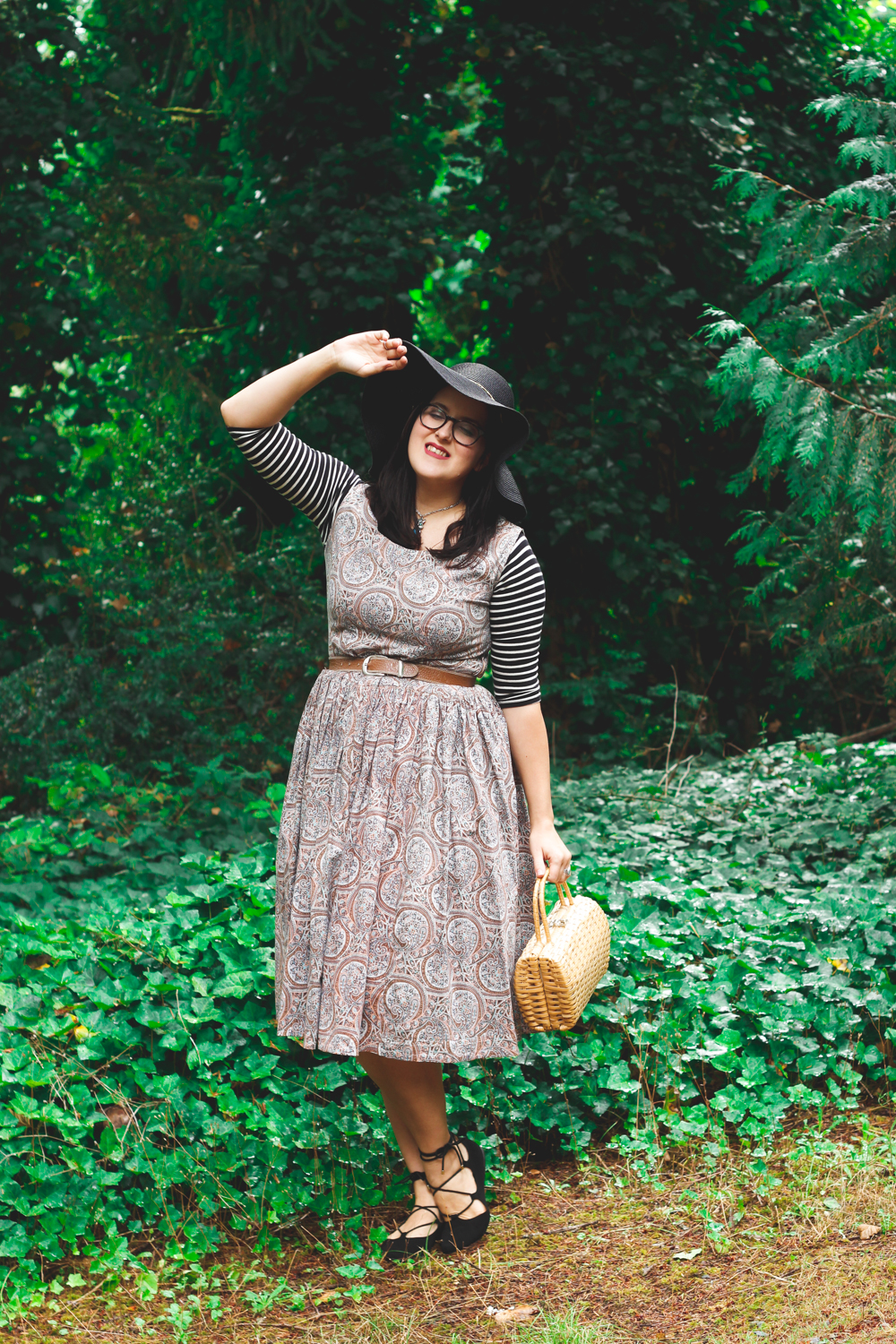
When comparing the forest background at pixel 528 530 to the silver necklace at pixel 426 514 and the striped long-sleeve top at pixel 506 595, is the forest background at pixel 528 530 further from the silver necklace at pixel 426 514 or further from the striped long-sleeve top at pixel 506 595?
the silver necklace at pixel 426 514

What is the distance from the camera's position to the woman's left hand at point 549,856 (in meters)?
2.52

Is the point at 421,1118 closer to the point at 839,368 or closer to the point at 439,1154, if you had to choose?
the point at 439,1154

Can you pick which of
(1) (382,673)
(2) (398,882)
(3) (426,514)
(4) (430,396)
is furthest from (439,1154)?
(4) (430,396)

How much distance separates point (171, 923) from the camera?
10.8ft

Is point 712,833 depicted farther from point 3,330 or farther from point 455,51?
point 455,51

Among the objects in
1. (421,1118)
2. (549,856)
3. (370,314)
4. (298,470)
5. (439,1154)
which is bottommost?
(439,1154)

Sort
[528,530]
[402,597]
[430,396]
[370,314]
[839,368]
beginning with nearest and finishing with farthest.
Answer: [402,597], [430,396], [839,368], [370,314], [528,530]

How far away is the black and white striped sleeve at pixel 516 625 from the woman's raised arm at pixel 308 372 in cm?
50

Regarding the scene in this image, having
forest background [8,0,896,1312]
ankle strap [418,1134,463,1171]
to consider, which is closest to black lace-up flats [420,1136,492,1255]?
ankle strap [418,1134,463,1171]

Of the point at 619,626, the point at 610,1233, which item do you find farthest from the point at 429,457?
the point at 619,626

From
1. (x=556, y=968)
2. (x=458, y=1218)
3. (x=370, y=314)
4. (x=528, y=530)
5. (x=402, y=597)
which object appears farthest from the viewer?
(x=528, y=530)

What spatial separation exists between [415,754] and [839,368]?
2.38m

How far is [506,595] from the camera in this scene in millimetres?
2555

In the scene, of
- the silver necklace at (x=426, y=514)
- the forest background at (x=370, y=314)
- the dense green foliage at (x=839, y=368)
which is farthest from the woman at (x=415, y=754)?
the forest background at (x=370, y=314)
